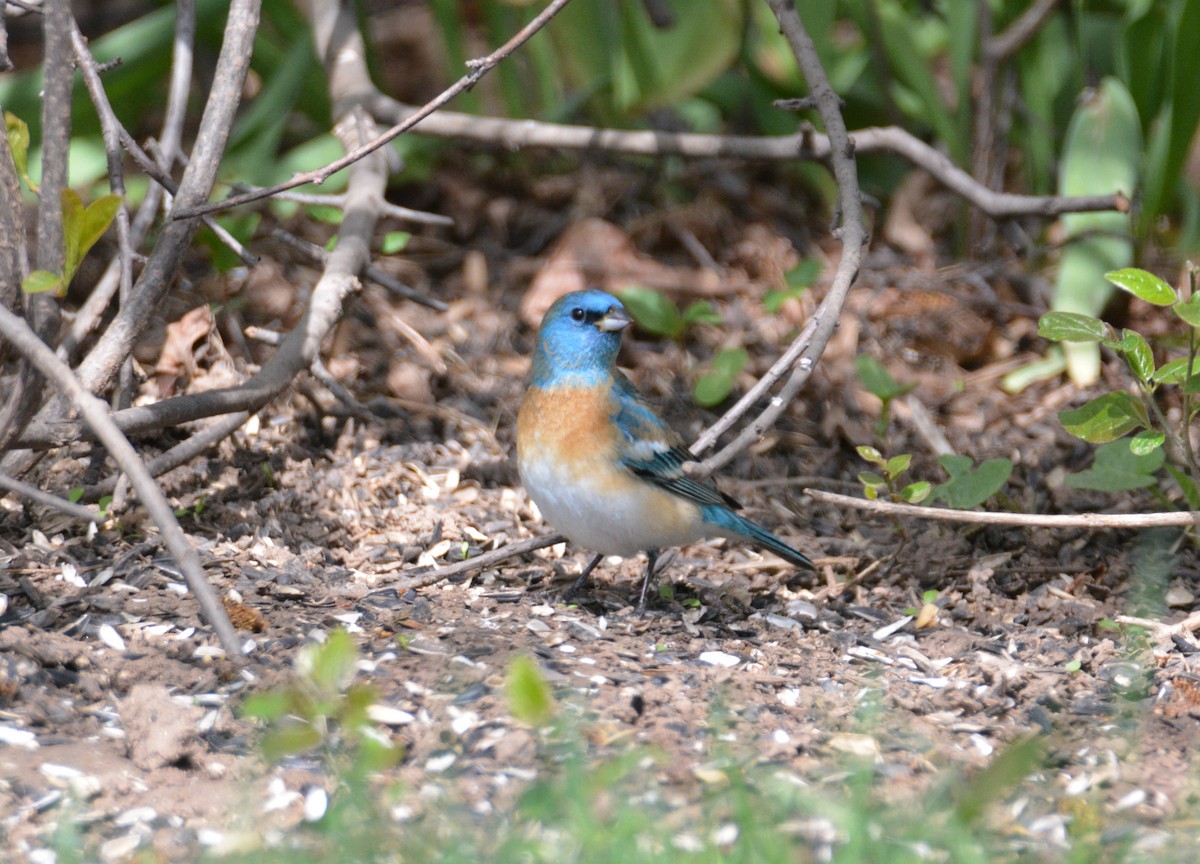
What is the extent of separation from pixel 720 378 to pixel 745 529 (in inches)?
36.7

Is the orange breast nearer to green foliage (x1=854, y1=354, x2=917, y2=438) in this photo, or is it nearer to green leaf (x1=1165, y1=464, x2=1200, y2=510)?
green foliage (x1=854, y1=354, x2=917, y2=438)

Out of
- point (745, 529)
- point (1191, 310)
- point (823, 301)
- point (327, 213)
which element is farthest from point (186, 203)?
point (1191, 310)

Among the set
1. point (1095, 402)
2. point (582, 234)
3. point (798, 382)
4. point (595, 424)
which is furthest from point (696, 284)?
point (798, 382)

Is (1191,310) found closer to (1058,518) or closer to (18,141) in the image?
(1058,518)

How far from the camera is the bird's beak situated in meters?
4.16

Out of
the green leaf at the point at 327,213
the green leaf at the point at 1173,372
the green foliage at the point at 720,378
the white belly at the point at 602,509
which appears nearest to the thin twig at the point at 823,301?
the white belly at the point at 602,509

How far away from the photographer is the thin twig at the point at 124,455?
267 centimetres

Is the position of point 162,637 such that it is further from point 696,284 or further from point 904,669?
point 696,284

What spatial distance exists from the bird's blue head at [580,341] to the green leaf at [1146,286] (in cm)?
143

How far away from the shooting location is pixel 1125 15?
233 inches

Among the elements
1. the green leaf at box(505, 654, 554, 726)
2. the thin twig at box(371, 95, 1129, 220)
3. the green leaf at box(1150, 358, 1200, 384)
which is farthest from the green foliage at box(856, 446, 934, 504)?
the green leaf at box(505, 654, 554, 726)

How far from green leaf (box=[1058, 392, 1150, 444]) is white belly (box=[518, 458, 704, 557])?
1.14m

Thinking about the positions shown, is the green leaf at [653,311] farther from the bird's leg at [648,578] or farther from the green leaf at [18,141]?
the green leaf at [18,141]

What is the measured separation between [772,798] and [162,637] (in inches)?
59.5
